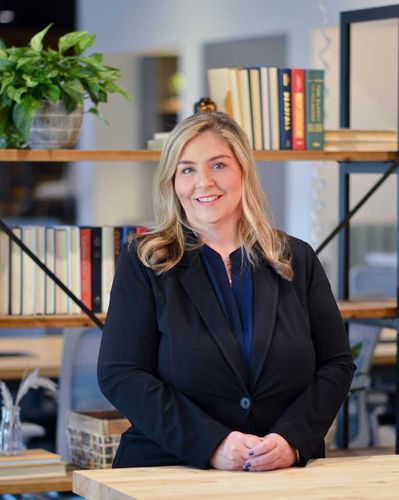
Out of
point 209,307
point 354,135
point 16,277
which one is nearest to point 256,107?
point 354,135

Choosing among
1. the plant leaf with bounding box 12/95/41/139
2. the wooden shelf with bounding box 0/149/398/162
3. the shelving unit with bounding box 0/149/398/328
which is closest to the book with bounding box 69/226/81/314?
the shelving unit with bounding box 0/149/398/328

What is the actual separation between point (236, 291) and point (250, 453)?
45 cm

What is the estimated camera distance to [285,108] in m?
3.93

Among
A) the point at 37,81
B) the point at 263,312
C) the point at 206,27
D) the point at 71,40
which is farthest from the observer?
the point at 206,27

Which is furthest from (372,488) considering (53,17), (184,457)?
(53,17)

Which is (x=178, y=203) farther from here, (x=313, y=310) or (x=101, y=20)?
(x=101, y=20)

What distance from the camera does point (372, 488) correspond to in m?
2.36

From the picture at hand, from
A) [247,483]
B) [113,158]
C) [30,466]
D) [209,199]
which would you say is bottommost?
[30,466]

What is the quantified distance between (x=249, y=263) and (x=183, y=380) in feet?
1.18

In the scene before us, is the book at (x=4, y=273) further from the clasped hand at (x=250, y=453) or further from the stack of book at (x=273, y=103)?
the clasped hand at (x=250, y=453)

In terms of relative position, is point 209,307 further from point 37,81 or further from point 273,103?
point 273,103

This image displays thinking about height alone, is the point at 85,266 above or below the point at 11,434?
above

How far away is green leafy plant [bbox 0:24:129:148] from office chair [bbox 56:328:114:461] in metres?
1.07

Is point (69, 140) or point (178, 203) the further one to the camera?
point (69, 140)
